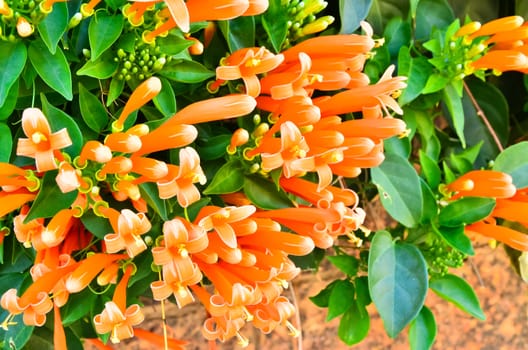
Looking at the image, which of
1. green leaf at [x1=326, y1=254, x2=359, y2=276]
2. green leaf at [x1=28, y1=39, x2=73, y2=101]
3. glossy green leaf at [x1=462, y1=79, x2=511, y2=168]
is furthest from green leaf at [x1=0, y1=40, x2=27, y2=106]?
glossy green leaf at [x1=462, y1=79, x2=511, y2=168]

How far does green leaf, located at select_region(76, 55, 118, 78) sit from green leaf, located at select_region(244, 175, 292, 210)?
5.3 inches

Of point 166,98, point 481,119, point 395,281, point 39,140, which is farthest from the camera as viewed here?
point 481,119

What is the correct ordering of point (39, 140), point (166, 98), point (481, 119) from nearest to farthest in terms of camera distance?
point (39, 140) < point (166, 98) < point (481, 119)

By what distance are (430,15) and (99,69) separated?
0.37m

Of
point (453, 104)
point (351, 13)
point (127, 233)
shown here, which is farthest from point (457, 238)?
point (127, 233)

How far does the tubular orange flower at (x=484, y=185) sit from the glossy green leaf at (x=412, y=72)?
0.09 meters

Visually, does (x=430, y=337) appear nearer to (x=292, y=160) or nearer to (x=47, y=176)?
(x=292, y=160)

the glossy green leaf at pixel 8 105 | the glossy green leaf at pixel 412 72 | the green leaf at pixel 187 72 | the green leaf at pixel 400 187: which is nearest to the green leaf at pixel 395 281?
the green leaf at pixel 400 187

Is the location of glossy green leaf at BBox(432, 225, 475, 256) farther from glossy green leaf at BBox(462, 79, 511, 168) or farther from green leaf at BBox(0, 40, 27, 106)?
green leaf at BBox(0, 40, 27, 106)

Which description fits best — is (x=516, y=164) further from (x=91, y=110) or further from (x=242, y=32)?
(x=91, y=110)

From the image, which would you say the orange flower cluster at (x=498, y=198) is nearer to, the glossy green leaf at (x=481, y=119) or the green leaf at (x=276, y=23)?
the glossy green leaf at (x=481, y=119)

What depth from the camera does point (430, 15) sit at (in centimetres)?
68

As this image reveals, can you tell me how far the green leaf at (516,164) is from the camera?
0.65m

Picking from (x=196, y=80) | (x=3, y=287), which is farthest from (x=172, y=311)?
(x=196, y=80)
